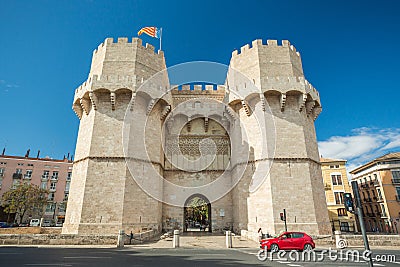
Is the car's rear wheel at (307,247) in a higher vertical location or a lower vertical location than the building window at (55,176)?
lower

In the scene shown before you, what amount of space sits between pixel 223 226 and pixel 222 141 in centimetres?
746

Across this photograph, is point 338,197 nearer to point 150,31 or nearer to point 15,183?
point 150,31

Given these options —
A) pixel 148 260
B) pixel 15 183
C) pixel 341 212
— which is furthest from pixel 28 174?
pixel 341 212

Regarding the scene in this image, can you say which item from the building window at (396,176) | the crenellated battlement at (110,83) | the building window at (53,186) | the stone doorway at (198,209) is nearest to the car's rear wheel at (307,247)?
the stone doorway at (198,209)

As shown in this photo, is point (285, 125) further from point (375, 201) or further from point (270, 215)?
point (375, 201)

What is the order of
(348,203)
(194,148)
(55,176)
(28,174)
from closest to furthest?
1. (348,203)
2. (194,148)
3. (28,174)
4. (55,176)

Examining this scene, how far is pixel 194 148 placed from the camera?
2164 centimetres

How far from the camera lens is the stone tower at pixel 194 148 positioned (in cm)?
1550

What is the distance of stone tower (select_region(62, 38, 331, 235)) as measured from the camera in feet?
50.9

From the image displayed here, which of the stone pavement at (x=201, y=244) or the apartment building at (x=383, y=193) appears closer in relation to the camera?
the stone pavement at (x=201, y=244)

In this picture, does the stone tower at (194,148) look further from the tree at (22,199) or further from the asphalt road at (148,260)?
the tree at (22,199)

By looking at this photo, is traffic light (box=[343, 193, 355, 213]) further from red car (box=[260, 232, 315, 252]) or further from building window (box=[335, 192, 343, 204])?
building window (box=[335, 192, 343, 204])

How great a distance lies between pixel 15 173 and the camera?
4022 centimetres

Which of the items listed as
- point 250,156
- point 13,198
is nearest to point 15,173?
point 13,198
